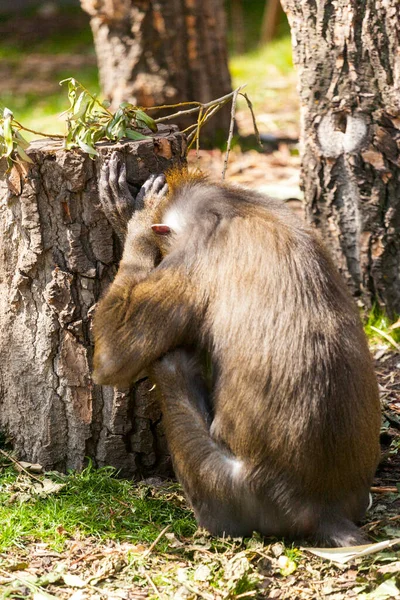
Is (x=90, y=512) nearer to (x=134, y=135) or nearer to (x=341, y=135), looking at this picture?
(x=134, y=135)

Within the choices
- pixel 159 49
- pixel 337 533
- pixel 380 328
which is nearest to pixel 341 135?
pixel 380 328

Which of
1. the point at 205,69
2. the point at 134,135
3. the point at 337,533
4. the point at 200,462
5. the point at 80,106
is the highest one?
the point at 205,69

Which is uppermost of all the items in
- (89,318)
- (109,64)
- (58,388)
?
(109,64)

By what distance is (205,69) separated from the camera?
895cm

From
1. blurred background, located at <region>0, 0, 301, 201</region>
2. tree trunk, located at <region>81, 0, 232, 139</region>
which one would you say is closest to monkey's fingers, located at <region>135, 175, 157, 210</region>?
blurred background, located at <region>0, 0, 301, 201</region>

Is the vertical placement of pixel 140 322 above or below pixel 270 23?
below

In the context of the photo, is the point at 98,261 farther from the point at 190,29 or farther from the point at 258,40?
the point at 258,40

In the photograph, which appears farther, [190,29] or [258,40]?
[258,40]

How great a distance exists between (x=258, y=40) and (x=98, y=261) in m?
11.8

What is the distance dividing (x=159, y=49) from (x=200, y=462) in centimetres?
579

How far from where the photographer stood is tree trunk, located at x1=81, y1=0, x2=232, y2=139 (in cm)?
848

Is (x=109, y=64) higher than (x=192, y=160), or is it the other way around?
(x=109, y=64)

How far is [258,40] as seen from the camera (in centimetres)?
1523

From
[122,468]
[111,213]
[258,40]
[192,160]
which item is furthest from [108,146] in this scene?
[258,40]
